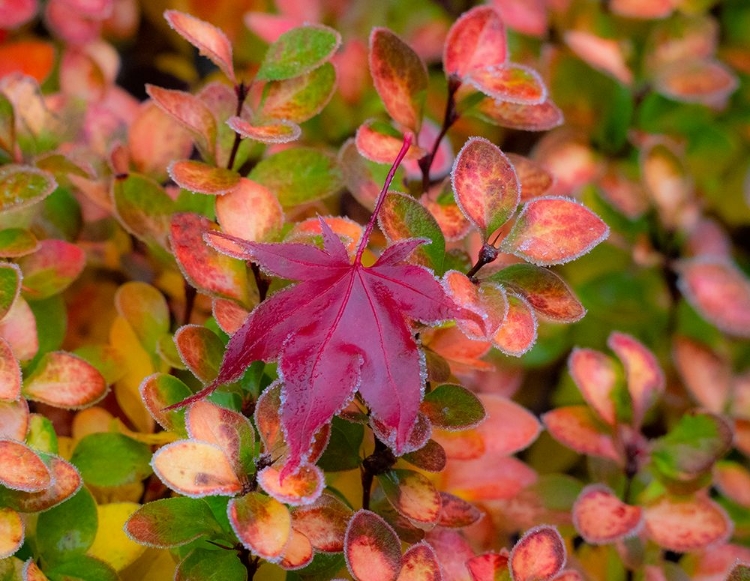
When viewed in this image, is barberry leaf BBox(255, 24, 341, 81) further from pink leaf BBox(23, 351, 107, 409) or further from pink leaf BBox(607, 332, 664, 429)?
pink leaf BBox(607, 332, 664, 429)

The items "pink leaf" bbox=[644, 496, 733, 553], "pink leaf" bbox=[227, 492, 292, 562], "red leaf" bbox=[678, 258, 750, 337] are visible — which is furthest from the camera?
"red leaf" bbox=[678, 258, 750, 337]

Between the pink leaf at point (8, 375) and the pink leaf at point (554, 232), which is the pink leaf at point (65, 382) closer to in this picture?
the pink leaf at point (8, 375)

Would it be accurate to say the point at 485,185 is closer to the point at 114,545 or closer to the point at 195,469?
the point at 195,469

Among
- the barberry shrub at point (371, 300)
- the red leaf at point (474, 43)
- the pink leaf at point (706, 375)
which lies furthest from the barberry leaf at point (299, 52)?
the pink leaf at point (706, 375)

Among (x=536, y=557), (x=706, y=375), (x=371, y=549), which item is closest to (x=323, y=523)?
(x=371, y=549)

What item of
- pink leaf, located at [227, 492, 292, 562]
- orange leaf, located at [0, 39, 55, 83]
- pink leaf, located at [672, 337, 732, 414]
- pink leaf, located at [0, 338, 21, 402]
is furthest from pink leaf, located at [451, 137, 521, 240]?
orange leaf, located at [0, 39, 55, 83]

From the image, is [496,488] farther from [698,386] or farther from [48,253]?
[48,253]
